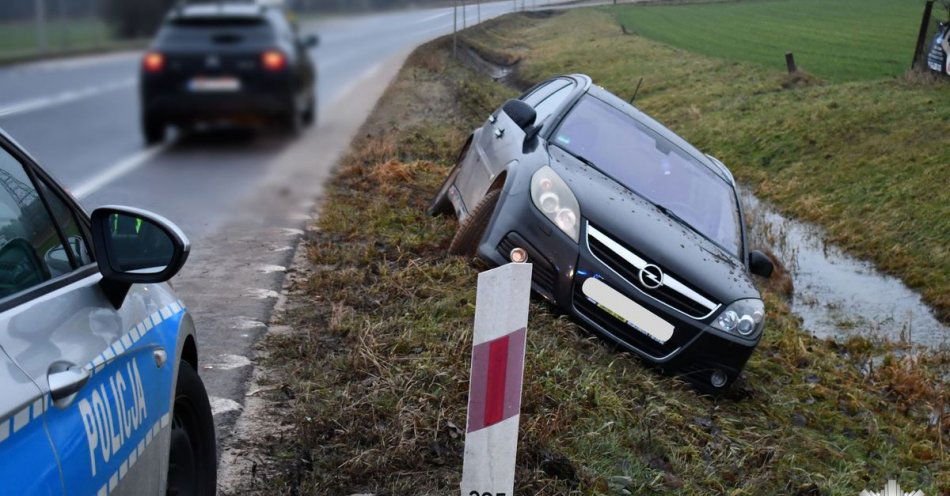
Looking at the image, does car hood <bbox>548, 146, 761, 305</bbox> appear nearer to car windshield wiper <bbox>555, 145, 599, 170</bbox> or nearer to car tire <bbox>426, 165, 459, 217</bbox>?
car windshield wiper <bbox>555, 145, 599, 170</bbox>

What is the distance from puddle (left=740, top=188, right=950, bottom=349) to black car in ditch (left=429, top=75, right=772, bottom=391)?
2.69m

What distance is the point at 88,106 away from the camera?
1.44m

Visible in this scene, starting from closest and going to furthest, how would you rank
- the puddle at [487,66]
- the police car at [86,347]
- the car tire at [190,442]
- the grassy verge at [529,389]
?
the police car at [86,347] → the car tire at [190,442] → the puddle at [487,66] → the grassy verge at [529,389]

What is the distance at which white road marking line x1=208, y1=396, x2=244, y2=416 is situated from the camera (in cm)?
515

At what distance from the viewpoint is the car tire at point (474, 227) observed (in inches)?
282

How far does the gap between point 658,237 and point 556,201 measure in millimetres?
598

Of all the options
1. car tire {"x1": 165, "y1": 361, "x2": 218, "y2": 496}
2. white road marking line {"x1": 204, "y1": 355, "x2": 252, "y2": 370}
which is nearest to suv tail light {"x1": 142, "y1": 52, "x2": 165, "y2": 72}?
car tire {"x1": 165, "y1": 361, "x2": 218, "y2": 496}

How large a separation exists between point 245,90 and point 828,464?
16.6ft

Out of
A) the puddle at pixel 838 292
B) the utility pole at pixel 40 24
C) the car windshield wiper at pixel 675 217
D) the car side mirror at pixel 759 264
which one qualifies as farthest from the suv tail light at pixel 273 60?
the puddle at pixel 838 292

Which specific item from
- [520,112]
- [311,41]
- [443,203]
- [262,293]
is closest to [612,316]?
[520,112]

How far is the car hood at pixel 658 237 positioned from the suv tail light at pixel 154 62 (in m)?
5.19

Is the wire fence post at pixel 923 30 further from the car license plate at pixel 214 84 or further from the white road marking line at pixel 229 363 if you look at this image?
the car license plate at pixel 214 84

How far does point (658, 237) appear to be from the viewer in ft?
21.8

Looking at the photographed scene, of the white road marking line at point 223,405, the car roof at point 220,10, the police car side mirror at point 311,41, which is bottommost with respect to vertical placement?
the white road marking line at point 223,405
